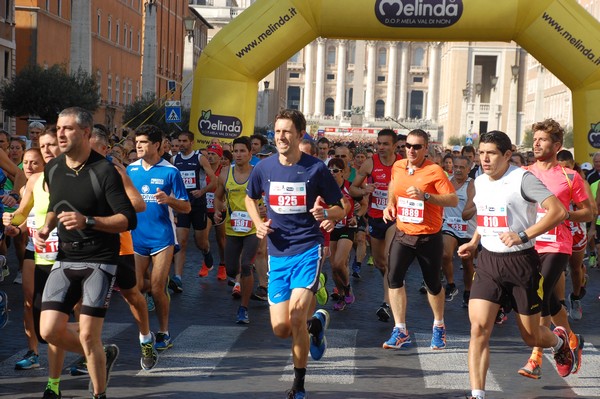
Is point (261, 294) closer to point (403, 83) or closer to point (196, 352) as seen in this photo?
point (196, 352)

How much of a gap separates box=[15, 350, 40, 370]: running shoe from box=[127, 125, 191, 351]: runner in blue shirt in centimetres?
109

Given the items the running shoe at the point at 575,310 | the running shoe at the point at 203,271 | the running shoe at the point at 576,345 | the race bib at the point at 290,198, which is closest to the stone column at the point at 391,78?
the running shoe at the point at 203,271

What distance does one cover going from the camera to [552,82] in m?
82.4

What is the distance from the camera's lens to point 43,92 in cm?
3775

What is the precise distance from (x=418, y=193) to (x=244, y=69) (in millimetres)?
10823

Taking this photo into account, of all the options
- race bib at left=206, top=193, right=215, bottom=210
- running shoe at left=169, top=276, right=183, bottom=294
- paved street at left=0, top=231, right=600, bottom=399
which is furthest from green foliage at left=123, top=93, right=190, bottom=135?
paved street at left=0, top=231, right=600, bottom=399

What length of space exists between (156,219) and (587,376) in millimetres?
3552

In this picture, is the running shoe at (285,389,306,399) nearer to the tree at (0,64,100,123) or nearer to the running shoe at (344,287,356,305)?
the running shoe at (344,287,356,305)

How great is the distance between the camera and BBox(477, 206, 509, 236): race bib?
23.6 feet

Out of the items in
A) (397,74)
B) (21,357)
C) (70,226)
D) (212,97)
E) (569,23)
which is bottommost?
(21,357)

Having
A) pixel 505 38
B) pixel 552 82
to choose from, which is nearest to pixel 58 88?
pixel 505 38

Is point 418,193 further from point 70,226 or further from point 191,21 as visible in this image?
point 191,21

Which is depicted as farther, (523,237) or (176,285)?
(176,285)

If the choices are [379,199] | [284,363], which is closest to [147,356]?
[284,363]
